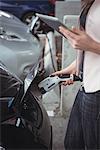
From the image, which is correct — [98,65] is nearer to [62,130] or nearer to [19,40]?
[62,130]

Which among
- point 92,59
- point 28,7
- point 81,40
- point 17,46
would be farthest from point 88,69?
point 28,7

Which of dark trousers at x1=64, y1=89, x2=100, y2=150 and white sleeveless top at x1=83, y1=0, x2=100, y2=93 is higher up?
white sleeveless top at x1=83, y1=0, x2=100, y2=93

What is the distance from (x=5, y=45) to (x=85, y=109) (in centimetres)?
255

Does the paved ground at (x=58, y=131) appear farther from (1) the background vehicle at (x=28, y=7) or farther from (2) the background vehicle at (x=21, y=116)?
(1) the background vehicle at (x=28, y=7)

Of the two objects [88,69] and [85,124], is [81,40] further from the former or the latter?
[85,124]

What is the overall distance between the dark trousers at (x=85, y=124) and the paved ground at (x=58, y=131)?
1.47 m

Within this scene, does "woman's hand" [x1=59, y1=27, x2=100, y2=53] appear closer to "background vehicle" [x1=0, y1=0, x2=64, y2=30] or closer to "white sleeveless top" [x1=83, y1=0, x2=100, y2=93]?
"white sleeveless top" [x1=83, y1=0, x2=100, y2=93]

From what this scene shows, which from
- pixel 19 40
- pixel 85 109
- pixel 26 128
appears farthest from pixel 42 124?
pixel 19 40

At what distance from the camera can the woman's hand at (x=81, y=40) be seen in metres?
1.86

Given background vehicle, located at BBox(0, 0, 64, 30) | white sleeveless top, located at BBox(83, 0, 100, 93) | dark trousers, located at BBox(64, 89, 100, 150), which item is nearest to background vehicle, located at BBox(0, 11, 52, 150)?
dark trousers, located at BBox(64, 89, 100, 150)

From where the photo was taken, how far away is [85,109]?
207 cm

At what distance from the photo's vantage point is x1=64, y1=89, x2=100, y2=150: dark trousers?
2.02 m

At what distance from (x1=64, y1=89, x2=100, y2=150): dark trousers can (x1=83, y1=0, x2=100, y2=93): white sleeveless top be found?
50 millimetres

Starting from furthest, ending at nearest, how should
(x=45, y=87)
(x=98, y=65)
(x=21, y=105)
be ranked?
(x=45, y=87)
(x=21, y=105)
(x=98, y=65)
